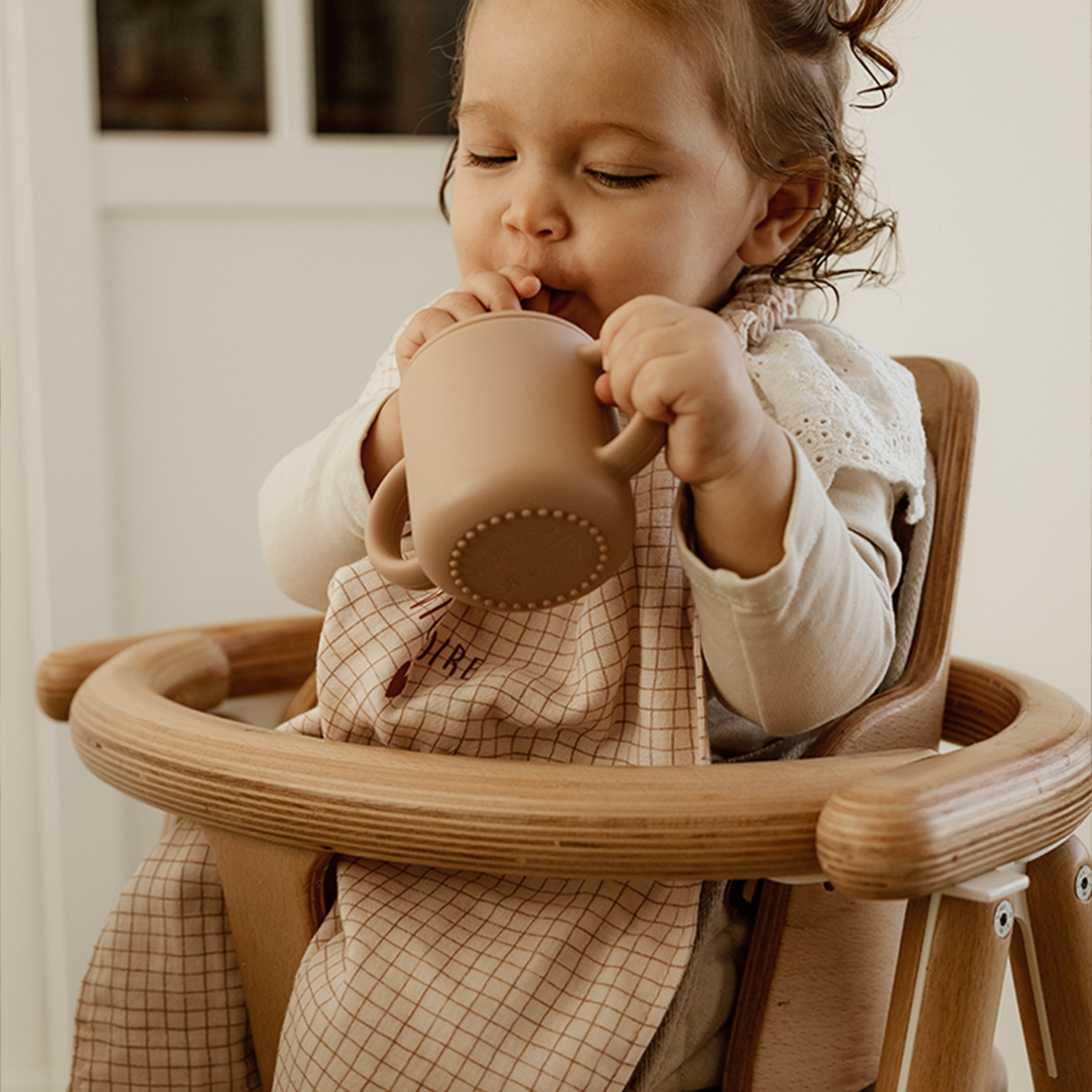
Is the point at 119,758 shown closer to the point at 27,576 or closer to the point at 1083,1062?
the point at 1083,1062

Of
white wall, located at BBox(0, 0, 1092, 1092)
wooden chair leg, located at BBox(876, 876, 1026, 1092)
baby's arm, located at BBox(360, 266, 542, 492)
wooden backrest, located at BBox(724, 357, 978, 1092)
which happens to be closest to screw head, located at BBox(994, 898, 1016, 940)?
wooden chair leg, located at BBox(876, 876, 1026, 1092)

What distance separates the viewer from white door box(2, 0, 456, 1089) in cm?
129

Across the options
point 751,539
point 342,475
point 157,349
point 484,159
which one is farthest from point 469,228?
point 157,349

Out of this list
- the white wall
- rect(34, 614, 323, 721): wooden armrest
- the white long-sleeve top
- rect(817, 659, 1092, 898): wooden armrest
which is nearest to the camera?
rect(817, 659, 1092, 898): wooden armrest

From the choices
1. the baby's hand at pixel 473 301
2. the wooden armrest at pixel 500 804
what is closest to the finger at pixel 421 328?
the baby's hand at pixel 473 301

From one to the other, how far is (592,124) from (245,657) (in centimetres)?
48

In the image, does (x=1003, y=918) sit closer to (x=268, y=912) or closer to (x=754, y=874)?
(x=754, y=874)

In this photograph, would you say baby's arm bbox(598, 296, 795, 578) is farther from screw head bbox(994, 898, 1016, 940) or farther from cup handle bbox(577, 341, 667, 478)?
screw head bbox(994, 898, 1016, 940)

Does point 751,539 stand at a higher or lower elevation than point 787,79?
lower

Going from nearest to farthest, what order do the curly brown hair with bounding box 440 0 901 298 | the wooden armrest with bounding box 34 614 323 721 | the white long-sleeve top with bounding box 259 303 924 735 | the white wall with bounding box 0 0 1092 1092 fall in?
the white long-sleeve top with bounding box 259 303 924 735
the curly brown hair with bounding box 440 0 901 298
the wooden armrest with bounding box 34 614 323 721
the white wall with bounding box 0 0 1092 1092

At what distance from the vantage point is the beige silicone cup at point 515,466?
1.60 ft

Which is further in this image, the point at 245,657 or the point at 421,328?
the point at 245,657

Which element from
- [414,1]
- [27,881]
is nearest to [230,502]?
[27,881]

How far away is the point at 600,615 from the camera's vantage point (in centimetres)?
69
